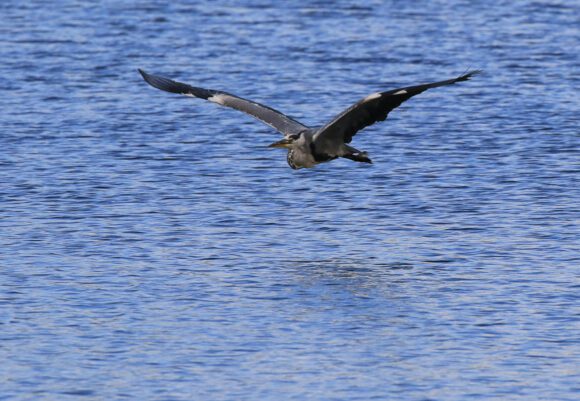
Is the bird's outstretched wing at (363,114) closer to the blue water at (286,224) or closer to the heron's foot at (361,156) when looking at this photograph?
the heron's foot at (361,156)

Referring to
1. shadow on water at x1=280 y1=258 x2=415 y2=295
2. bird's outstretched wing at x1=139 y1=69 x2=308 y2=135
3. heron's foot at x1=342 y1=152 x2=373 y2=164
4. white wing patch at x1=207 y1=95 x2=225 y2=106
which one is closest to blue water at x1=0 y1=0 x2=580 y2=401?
shadow on water at x1=280 y1=258 x2=415 y2=295

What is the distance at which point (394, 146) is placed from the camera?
80.2ft

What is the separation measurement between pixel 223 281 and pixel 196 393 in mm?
3719

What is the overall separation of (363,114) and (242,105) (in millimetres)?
2311

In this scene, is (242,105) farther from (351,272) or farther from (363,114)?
(351,272)

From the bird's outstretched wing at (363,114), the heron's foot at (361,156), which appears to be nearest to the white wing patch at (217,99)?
the bird's outstretched wing at (363,114)

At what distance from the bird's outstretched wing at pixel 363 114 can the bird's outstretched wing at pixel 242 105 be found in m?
0.95

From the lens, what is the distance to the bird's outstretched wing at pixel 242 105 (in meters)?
18.9

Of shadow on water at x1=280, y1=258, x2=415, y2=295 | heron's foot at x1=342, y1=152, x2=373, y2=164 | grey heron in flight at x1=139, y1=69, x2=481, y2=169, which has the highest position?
grey heron in flight at x1=139, y1=69, x2=481, y2=169

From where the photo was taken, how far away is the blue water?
46.1ft

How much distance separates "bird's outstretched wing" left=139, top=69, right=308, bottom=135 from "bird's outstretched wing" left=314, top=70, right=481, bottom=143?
95 centimetres

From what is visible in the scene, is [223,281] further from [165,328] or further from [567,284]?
[567,284]

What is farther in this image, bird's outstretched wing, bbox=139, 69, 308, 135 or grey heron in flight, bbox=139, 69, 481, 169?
bird's outstretched wing, bbox=139, 69, 308, 135

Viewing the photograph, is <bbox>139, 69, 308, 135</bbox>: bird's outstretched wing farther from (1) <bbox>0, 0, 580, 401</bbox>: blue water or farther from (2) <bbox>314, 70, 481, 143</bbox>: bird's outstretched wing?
(1) <bbox>0, 0, 580, 401</bbox>: blue water
